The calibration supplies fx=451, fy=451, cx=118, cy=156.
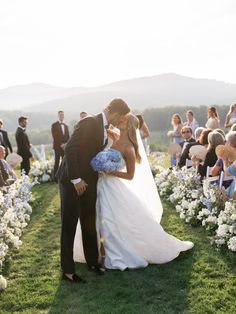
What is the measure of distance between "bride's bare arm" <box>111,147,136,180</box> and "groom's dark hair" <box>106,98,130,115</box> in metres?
0.70

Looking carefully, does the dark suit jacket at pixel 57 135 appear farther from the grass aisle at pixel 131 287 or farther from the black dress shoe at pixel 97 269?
the black dress shoe at pixel 97 269

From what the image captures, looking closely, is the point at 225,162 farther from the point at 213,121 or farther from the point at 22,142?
the point at 22,142

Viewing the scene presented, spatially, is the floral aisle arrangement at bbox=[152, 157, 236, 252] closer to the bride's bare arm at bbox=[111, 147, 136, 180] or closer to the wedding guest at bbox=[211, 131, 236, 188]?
the wedding guest at bbox=[211, 131, 236, 188]

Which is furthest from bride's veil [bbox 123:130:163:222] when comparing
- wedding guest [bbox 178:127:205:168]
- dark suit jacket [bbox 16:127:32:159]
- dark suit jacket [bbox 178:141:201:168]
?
dark suit jacket [bbox 16:127:32:159]

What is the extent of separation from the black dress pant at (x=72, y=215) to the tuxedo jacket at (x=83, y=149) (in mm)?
158

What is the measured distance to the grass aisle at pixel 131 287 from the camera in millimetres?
5184

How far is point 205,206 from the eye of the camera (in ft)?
29.0

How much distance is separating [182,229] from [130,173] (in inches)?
98.4

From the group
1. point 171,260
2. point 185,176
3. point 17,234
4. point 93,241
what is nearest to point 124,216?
point 93,241

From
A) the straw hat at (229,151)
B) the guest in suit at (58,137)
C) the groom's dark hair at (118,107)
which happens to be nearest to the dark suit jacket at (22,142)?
the guest in suit at (58,137)

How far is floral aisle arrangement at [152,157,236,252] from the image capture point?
6.89m

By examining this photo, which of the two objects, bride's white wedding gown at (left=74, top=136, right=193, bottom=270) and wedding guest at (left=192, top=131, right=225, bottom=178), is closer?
bride's white wedding gown at (left=74, top=136, right=193, bottom=270)

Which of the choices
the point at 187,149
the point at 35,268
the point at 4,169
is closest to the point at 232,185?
the point at 187,149

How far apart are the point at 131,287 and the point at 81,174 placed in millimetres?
1606
